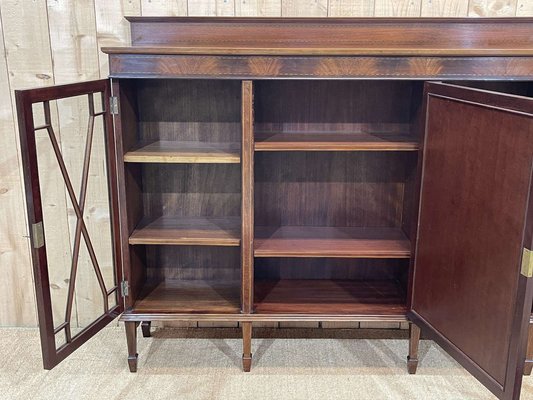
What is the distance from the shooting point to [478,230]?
53.5 inches

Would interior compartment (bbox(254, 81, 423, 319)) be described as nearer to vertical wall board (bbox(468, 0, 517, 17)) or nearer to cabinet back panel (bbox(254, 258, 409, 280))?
cabinet back panel (bbox(254, 258, 409, 280))

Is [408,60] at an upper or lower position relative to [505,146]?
upper

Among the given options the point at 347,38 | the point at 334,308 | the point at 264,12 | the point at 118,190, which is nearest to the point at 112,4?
the point at 264,12

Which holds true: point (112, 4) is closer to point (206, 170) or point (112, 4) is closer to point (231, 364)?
point (206, 170)

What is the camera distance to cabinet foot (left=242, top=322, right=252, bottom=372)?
1.73 m

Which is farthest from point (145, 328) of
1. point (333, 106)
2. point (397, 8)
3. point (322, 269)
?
point (397, 8)

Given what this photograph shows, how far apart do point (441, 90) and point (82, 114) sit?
1.20 metres

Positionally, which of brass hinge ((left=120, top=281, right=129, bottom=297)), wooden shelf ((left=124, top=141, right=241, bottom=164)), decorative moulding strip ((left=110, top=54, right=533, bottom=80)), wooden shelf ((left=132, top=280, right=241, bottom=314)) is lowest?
wooden shelf ((left=132, top=280, right=241, bottom=314))

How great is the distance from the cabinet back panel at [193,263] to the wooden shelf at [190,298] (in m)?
0.03

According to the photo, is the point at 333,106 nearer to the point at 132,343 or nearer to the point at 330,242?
the point at 330,242

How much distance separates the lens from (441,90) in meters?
1.47

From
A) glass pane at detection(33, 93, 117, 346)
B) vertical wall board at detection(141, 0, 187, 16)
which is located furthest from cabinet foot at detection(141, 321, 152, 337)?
vertical wall board at detection(141, 0, 187, 16)

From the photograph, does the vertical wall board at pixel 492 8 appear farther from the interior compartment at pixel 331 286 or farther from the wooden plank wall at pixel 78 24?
the interior compartment at pixel 331 286

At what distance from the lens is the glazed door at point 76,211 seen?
1.50m
